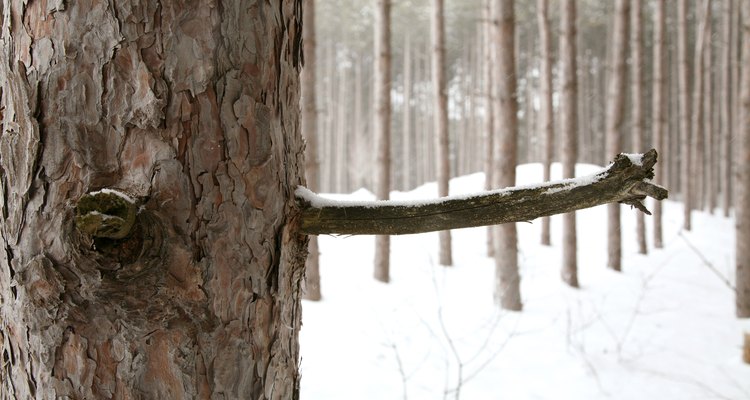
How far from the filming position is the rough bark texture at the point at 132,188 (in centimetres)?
72

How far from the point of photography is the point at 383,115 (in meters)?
6.66

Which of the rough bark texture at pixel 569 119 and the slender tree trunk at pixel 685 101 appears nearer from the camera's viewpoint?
the rough bark texture at pixel 569 119

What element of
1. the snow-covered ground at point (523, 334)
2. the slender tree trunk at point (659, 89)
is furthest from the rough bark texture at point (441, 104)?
the slender tree trunk at point (659, 89)

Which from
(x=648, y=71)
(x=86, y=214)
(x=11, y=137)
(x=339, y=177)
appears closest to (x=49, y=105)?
(x=11, y=137)

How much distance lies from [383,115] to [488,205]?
5.92 metres

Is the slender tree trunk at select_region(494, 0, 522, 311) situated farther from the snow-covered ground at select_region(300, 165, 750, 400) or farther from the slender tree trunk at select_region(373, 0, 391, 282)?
the slender tree trunk at select_region(373, 0, 391, 282)

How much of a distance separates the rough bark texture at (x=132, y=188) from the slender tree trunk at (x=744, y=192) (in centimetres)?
589

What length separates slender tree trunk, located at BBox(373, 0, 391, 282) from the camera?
647 centimetres

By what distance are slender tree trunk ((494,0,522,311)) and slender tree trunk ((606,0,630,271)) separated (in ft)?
9.30

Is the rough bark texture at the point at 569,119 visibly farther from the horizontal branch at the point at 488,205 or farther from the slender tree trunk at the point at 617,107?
the horizontal branch at the point at 488,205

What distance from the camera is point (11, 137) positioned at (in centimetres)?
75

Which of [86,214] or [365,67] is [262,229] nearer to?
[86,214]

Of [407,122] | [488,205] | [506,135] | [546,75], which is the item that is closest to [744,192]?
[506,135]

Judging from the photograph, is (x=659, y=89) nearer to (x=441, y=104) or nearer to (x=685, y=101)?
(x=685, y=101)
